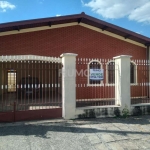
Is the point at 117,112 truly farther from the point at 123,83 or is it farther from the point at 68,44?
the point at 68,44

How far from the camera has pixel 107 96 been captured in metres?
9.56

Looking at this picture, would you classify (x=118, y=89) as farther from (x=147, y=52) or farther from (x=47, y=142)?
(x=147, y=52)

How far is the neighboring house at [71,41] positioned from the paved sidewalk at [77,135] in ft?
10.1

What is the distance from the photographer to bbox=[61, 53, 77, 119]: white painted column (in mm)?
5934

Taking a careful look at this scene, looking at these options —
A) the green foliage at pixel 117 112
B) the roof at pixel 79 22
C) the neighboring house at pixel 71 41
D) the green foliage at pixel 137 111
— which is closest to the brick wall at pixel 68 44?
the neighboring house at pixel 71 41

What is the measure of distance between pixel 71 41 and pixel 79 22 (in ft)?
4.02

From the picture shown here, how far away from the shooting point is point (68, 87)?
5988 millimetres

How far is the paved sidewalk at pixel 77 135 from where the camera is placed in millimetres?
3945

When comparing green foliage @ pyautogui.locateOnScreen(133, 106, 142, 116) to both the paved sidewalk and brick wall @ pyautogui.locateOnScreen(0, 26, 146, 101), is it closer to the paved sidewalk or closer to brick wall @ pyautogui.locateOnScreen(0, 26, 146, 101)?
the paved sidewalk

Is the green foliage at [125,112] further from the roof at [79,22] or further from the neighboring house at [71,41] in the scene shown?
the roof at [79,22]

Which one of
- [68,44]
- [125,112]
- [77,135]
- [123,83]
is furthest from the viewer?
[68,44]

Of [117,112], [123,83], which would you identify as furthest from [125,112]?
[123,83]

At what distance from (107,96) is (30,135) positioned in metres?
5.93

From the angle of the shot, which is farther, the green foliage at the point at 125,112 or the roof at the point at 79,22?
the roof at the point at 79,22
